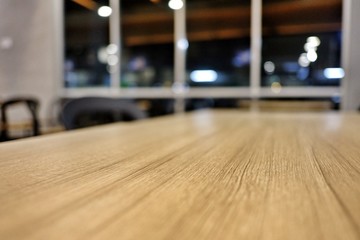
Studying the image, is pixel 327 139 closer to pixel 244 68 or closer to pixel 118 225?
pixel 118 225

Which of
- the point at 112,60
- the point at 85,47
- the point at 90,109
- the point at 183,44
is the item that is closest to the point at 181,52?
the point at 183,44

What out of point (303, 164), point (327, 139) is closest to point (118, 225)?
point (303, 164)

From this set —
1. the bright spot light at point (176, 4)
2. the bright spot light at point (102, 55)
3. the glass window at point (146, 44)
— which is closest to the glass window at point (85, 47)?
the bright spot light at point (102, 55)

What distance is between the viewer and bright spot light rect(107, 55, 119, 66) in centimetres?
575

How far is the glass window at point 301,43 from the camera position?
15.9 ft

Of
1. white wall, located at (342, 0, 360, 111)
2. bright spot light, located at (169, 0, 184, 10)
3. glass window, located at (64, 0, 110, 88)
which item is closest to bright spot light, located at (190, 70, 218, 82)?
bright spot light, located at (169, 0, 184, 10)

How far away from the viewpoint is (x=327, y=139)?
0.76 m

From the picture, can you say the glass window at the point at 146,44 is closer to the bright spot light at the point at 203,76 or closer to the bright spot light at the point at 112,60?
the bright spot light at the point at 112,60

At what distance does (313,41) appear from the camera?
497cm

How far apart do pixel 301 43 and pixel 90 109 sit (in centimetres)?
437

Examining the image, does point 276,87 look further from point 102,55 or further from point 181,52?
point 102,55

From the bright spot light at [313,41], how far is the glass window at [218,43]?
864 millimetres

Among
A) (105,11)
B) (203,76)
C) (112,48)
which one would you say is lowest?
(203,76)

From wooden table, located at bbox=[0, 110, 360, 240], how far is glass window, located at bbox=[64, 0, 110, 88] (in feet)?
18.0
